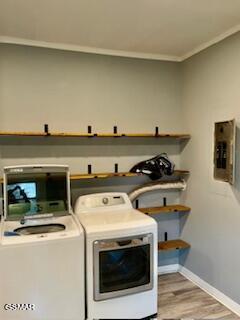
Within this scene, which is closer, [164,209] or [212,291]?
[212,291]

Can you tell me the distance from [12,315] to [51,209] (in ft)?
2.87

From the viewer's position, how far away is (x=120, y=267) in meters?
2.33

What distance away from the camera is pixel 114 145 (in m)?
3.13

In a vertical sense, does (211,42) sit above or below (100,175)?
above

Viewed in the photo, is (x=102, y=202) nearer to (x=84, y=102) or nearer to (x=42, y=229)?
(x=42, y=229)

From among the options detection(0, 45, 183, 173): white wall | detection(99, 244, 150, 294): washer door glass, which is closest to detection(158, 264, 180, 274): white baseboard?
detection(99, 244, 150, 294): washer door glass

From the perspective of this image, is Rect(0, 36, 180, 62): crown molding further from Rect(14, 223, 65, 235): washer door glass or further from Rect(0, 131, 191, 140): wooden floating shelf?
Rect(14, 223, 65, 235): washer door glass

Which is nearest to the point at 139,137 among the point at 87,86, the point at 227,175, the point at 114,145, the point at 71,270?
the point at 114,145

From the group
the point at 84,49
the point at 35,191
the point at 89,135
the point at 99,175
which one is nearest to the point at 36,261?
the point at 35,191

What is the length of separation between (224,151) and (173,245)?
50.6 inches

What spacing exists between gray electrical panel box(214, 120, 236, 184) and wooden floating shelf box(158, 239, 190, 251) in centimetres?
99

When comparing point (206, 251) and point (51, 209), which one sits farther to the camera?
point (206, 251)

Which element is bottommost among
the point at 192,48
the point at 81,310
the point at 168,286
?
the point at 168,286

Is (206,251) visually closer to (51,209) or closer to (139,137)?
(139,137)
